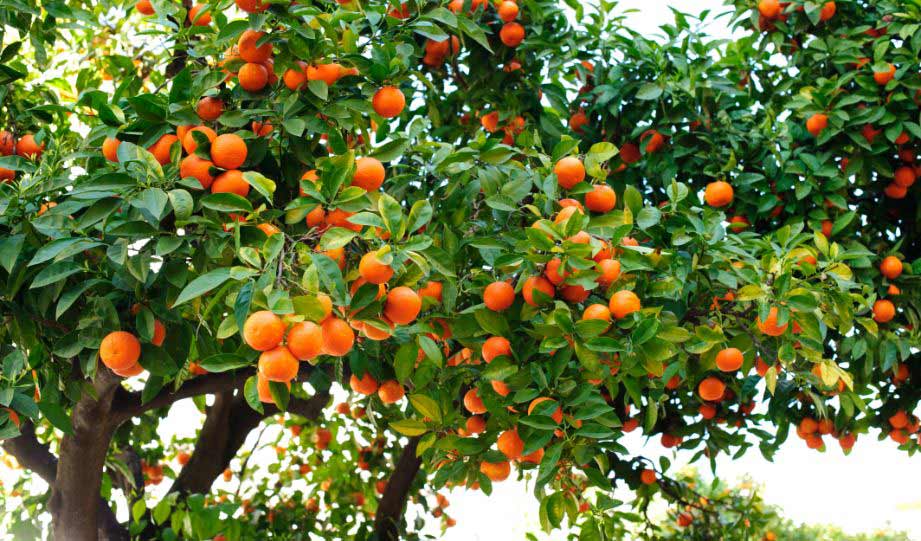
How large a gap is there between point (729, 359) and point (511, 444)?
586 mm

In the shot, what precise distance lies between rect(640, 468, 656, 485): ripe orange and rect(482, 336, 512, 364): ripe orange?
1.63 meters

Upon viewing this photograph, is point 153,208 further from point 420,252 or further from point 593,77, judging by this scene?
point 593,77

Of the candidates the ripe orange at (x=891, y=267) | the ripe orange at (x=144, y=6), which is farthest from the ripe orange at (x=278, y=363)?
the ripe orange at (x=891, y=267)

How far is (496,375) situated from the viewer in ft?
5.76

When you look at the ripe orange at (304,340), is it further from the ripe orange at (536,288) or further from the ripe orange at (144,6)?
the ripe orange at (144,6)

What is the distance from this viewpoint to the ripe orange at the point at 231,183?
63.1 inches

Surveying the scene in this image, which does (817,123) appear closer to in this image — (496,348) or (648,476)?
(648,476)

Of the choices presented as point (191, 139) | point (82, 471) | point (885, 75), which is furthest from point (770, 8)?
point (82, 471)

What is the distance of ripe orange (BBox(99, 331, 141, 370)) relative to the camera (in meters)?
1.66

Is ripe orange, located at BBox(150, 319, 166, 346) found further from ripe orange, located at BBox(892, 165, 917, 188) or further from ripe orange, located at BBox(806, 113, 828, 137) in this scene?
ripe orange, located at BBox(892, 165, 917, 188)

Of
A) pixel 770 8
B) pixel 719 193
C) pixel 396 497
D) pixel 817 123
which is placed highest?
pixel 770 8

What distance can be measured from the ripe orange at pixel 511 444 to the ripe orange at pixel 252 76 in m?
0.88

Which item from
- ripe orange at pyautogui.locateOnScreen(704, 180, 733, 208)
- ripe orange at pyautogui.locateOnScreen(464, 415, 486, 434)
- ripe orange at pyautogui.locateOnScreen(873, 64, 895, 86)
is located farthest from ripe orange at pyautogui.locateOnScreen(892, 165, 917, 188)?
ripe orange at pyautogui.locateOnScreen(464, 415, 486, 434)

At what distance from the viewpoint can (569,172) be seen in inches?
76.3
